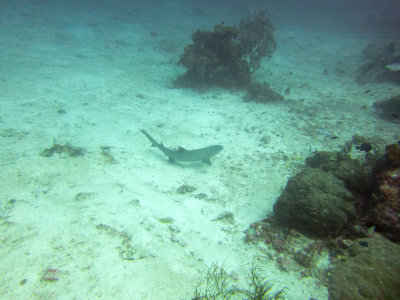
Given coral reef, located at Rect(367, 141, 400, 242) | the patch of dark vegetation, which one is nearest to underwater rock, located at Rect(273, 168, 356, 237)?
coral reef, located at Rect(367, 141, 400, 242)

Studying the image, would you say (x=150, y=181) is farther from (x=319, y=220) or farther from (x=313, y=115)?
(x=313, y=115)

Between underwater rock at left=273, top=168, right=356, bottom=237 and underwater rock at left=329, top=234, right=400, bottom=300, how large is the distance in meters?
0.59

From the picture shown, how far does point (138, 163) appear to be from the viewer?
6.42 m

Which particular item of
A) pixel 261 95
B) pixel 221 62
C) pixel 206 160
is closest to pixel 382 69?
pixel 261 95

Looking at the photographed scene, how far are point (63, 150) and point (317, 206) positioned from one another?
7.31 m

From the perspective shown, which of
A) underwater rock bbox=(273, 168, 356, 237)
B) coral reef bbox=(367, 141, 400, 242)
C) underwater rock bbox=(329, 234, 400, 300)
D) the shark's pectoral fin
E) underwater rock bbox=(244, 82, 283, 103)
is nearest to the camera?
underwater rock bbox=(329, 234, 400, 300)

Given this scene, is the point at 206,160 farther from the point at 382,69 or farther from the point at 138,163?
the point at 382,69

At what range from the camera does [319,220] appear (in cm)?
370

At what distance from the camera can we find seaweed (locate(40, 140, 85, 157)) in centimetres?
597

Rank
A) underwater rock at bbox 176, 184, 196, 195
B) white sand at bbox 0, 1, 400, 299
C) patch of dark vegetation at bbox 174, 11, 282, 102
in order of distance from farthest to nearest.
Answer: patch of dark vegetation at bbox 174, 11, 282, 102 → underwater rock at bbox 176, 184, 196, 195 → white sand at bbox 0, 1, 400, 299

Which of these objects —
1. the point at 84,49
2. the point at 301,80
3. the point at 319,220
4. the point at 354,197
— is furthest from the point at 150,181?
the point at 84,49

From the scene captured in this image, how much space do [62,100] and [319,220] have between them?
11.9 meters

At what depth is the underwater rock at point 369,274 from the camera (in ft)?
8.67

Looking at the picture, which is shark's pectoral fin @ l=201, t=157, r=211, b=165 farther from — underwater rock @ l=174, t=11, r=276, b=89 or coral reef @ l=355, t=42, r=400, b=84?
coral reef @ l=355, t=42, r=400, b=84
